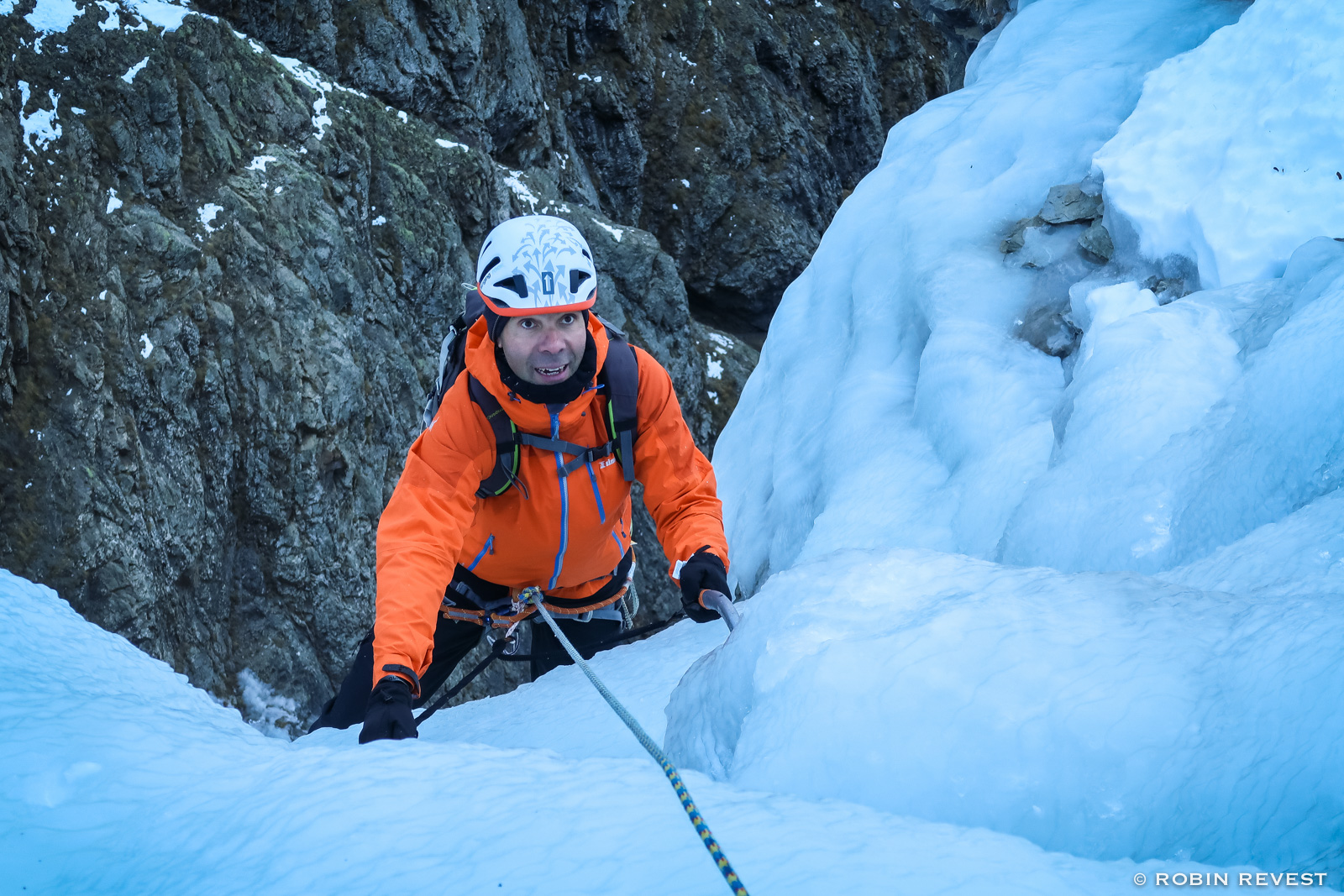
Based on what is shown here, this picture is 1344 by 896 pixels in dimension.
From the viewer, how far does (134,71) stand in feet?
33.6

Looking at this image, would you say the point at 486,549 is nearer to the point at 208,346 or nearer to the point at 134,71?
the point at 208,346

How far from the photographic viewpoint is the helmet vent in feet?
9.83

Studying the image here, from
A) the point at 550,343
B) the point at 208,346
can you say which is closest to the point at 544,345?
A: the point at 550,343

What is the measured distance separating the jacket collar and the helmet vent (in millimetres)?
253

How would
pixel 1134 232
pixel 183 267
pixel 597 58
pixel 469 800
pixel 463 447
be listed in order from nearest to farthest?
1. pixel 469 800
2. pixel 463 447
3. pixel 1134 232
4. pixel 183 267
5. pixel 597 58

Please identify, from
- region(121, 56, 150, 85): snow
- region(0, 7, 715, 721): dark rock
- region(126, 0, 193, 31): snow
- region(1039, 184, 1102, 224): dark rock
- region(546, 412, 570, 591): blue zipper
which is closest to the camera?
region(546, 412, 570, 591): blue zipper

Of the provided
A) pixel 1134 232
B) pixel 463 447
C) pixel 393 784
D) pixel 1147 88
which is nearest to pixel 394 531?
pixel 463 447

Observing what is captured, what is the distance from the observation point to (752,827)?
1.46 meters

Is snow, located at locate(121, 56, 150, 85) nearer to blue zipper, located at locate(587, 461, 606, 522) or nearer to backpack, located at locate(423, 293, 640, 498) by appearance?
backpack, located at locate(423, 293, 640, 498)

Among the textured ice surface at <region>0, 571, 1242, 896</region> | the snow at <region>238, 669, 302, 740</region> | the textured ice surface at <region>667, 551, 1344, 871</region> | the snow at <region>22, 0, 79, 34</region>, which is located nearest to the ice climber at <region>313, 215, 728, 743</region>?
the textured ice surface at <region>0, 571, 1242, 896</region>

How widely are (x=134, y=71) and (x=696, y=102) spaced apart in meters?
15.3

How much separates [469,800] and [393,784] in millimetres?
166

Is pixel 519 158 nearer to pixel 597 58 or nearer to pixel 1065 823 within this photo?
pixel 597 58

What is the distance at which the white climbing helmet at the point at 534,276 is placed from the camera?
9.81 ft
